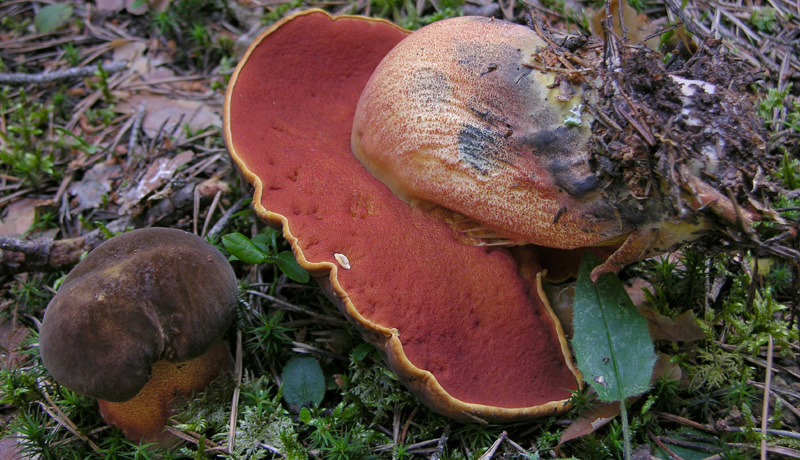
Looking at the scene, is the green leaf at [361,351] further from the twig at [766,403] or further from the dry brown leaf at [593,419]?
the twig at [766,403]

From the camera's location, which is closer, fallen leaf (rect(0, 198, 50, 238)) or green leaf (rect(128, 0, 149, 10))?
fallen leaf (rect(0, 198, 50, 238))

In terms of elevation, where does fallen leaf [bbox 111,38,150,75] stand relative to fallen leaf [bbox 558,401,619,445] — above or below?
above

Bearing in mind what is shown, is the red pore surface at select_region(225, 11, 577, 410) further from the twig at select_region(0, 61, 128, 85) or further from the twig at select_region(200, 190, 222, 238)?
the twig at select_region(0, 61, 128, 85)

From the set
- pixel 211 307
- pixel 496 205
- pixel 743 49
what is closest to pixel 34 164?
pixel 211 307

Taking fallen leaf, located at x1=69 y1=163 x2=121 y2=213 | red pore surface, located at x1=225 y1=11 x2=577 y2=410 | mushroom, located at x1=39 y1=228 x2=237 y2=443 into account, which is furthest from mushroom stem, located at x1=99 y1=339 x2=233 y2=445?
fallen leaf, located at x1=69 y1=163 x2=121 y2=213

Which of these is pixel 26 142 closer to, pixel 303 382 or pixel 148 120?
pixel 148 120

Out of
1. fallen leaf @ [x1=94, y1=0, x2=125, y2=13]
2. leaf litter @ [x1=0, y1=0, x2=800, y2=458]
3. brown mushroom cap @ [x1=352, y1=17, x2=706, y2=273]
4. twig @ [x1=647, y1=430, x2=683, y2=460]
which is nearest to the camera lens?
brown mushroom cap @ [x1=352, y1=17, x2=706, y2=273]

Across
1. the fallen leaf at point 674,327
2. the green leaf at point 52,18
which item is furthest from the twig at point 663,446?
the green leaf at point 52,18

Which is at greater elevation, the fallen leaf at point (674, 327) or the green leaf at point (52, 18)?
the green leaf at point (52, 18)
